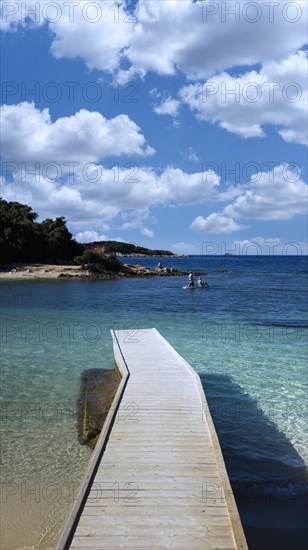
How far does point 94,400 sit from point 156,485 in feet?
Result: 18.6

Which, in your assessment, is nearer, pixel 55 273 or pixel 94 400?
pixel 94 400

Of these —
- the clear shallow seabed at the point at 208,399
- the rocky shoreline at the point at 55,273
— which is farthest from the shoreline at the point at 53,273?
the clear shallow seabed at the point at 208,399

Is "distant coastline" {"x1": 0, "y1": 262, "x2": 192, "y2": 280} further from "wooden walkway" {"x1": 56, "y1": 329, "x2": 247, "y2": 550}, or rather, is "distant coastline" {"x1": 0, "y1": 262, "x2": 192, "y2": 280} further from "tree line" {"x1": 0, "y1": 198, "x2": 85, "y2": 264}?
"wooden walkway" {"x1": 56, "y1": 329, "x2": 247, "y2": 550}

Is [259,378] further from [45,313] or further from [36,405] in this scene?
[45,313]

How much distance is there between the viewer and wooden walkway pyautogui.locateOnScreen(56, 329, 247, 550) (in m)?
5.16

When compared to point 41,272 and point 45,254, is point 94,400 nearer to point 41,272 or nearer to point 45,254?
point 41,272

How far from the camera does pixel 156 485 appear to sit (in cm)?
628

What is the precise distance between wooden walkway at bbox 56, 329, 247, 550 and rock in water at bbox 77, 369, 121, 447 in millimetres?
973

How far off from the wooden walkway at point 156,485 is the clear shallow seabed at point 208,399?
1.13m

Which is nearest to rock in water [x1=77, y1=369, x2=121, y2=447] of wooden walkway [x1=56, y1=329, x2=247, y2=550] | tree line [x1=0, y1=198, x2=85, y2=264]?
wooden walkway [x1=56, y1=329, x2=247, y2=550]

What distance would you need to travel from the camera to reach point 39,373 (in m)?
14.9

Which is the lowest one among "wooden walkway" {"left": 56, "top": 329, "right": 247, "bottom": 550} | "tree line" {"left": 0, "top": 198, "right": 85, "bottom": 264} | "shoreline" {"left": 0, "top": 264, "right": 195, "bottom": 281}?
"wooden walkway" {"left": 56, "top": 329, "right": 247, "bottom": 550}

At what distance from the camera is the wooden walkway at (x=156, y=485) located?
5.16 metres

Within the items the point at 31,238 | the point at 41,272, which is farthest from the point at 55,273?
the point at 31,238
